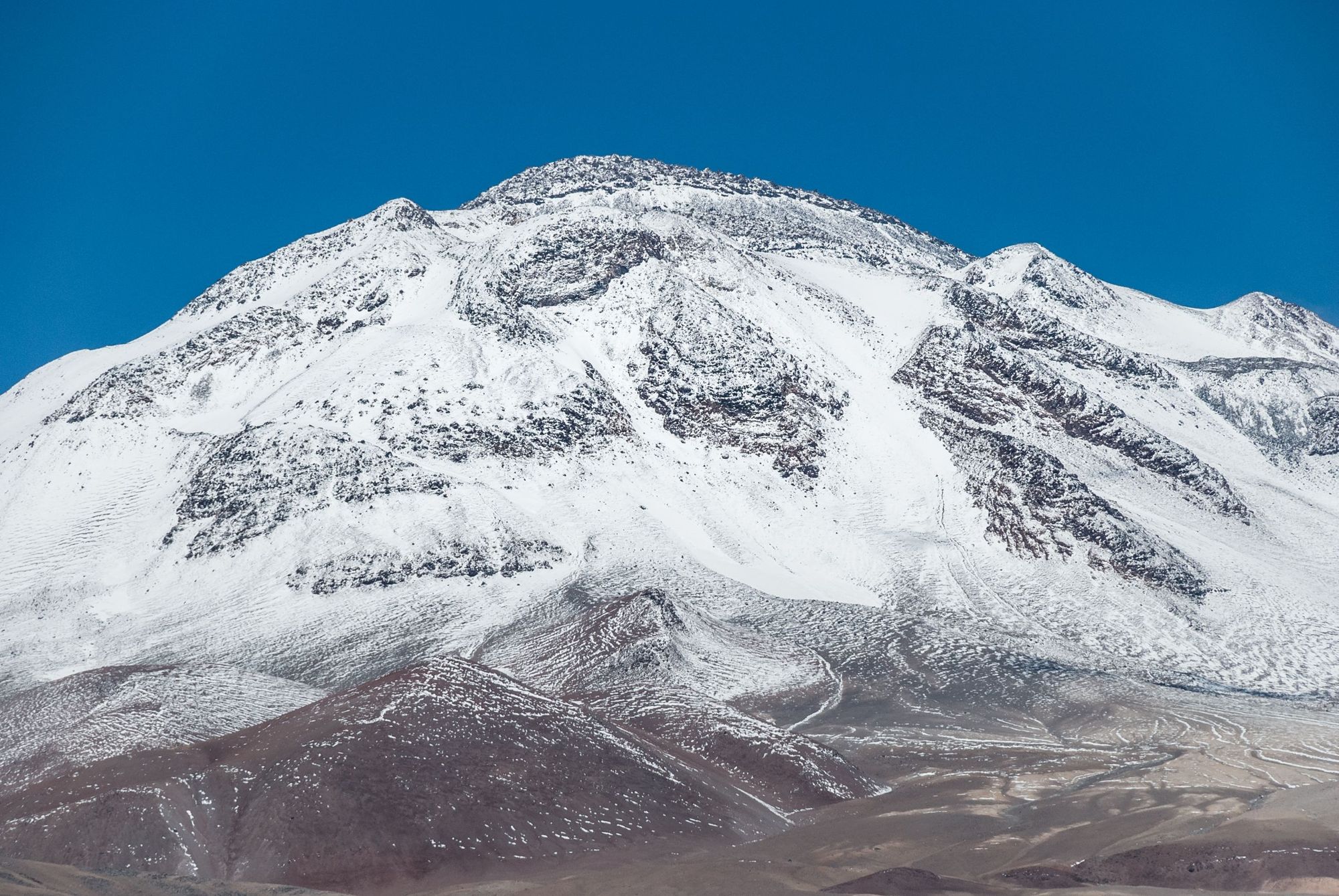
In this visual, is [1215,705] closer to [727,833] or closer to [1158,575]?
[1158,575]

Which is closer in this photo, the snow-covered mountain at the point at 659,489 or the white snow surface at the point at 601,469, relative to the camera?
the snow-covered mountain at the point at 659,489

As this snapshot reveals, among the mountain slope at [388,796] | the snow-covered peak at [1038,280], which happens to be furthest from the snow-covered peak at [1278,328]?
the mountain slope at [388,796]

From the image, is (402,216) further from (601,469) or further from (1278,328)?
(1278,328)

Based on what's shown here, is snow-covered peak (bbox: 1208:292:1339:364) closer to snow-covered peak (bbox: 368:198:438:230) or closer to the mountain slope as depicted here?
snow-covered peak (bbox: 368:198:438:230)

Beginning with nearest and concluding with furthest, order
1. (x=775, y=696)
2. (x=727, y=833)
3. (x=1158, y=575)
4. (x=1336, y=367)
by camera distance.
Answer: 1. (x=727, y=833)
2. (x=775, y=696)
3. (x=1158, y=575)
4. (x=1336, y=367)

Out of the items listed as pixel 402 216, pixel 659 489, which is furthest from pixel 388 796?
pixel 402 216

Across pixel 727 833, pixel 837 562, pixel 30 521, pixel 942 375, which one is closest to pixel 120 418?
pixel 30 521

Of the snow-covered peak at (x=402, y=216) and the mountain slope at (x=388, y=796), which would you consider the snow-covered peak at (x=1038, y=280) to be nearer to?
the snow-covered peak at (x=402, y=216)
